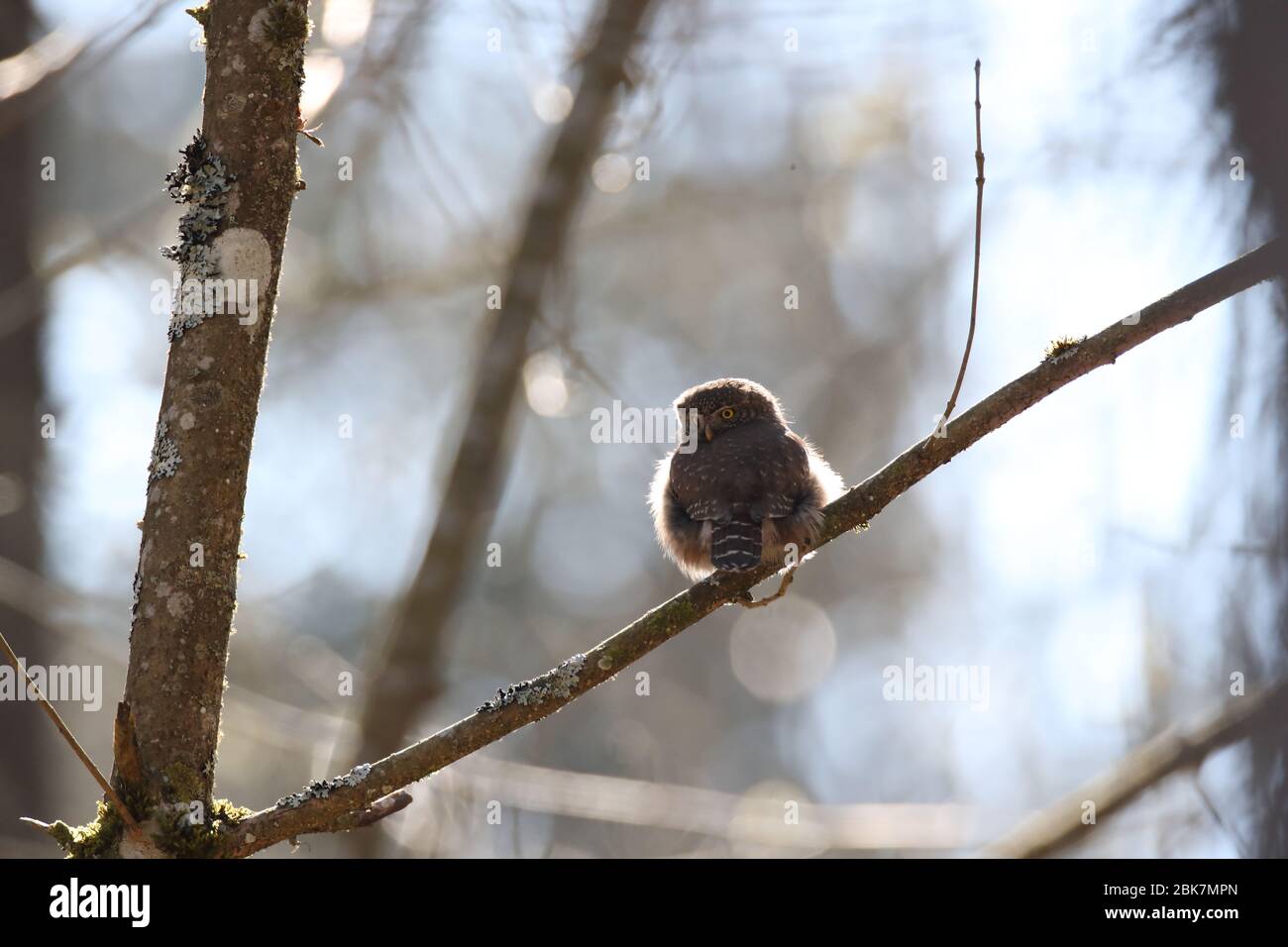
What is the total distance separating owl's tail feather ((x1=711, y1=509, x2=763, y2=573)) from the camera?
398cm

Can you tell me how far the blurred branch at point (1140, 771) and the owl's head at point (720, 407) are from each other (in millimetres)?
2412

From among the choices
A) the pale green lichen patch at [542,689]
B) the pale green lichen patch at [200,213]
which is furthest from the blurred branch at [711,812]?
the pale green lichen patch at [200,213]

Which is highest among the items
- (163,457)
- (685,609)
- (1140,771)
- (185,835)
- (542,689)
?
(163,457)

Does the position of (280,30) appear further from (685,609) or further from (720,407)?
(720,407)

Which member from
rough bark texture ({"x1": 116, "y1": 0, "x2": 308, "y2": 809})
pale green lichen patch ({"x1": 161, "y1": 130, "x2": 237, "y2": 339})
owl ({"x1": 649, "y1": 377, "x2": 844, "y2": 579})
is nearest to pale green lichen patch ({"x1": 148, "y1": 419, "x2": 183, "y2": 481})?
rough bark texture ({"x1": 116, "y1": 0, "x2": 308, "y2": 809})

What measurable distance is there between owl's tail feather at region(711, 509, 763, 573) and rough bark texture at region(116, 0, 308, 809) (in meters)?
1.69

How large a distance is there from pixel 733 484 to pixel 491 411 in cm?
210

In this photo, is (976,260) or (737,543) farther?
(737,543)

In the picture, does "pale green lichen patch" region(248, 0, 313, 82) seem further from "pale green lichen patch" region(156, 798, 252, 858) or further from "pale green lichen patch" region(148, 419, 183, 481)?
"pale green lichen patch" region(156, 798, 252, 858)

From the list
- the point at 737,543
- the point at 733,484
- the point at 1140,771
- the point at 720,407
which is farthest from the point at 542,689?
the point at 720,407

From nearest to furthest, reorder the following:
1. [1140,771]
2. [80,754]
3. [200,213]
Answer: [80,754] < [200,213] < [1140,771]

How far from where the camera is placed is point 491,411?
6.66 m
